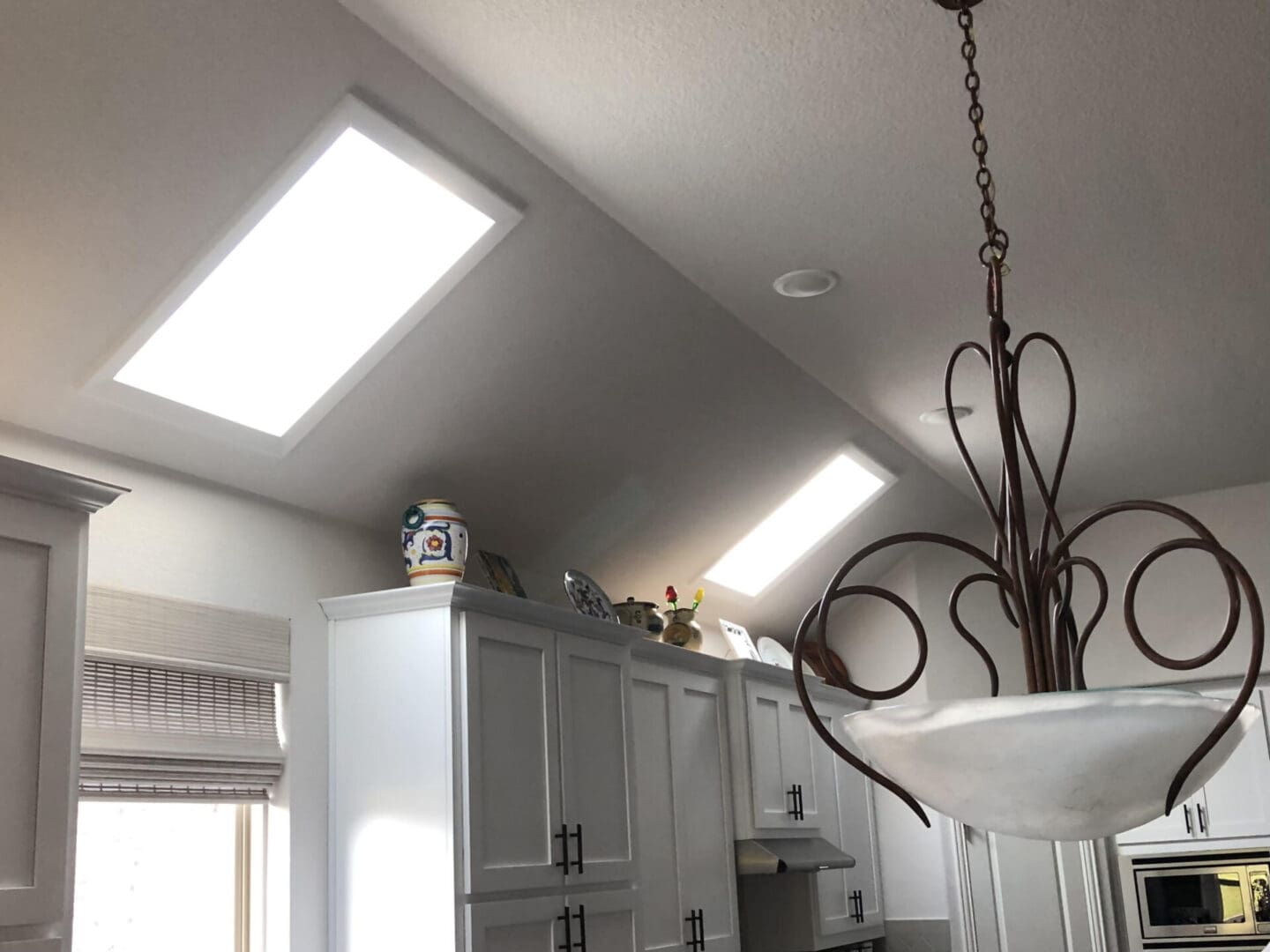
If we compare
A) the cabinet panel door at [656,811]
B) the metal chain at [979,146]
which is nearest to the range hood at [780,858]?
the cabinet panel door at [656,811]

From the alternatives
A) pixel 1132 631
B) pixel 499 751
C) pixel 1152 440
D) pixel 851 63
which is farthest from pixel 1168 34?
pixel 1152 440

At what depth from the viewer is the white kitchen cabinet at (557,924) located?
126 inches

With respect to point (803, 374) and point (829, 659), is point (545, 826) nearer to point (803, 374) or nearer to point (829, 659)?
point (803, 374)

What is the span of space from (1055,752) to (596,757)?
2.68 meters

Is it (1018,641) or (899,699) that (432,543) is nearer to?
(899,699)

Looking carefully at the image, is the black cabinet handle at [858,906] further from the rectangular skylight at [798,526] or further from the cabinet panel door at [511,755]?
the cabinet panel door at [511,755]

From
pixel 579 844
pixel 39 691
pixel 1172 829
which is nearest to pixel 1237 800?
pixel 1172 829

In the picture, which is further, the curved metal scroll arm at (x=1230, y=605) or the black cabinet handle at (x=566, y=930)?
the black cabinet handle at (x=566, y=930)

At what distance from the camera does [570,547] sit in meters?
4.45

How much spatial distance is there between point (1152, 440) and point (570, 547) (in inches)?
93.0

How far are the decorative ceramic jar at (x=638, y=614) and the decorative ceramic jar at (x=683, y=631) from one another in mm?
147

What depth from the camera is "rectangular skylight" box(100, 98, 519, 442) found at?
2955mm

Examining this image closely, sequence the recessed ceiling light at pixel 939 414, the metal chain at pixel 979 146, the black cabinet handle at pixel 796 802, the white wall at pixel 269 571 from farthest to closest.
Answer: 1. the black cabinet handle at pixel 796 802
2. the recessed ceiling light at pixel 939 414
3. the white wall at pixel 269 571
4. the metal chain at pixel 979 146

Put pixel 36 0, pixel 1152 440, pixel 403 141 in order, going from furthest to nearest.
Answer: pixel 1152 440 < pixel 403 141 < pixel 36 0
